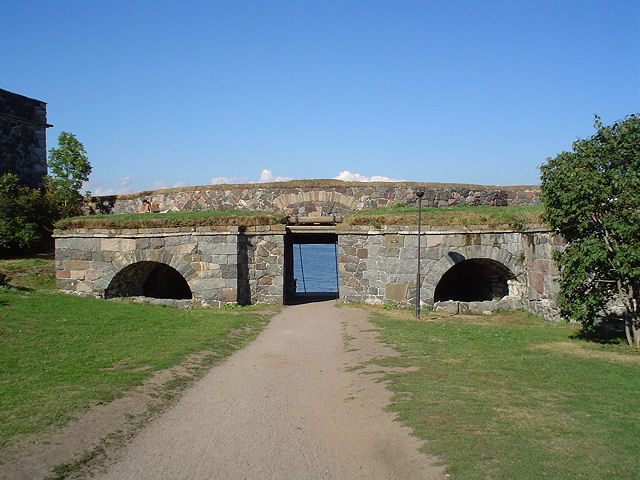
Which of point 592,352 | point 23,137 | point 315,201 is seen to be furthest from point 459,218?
point 23,137

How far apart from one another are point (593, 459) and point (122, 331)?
8741 mm

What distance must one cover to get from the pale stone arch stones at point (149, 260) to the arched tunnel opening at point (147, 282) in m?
0.16

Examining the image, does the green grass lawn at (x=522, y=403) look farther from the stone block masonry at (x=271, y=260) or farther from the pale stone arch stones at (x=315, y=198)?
the pale stone arch stones at (x=315, y=198)

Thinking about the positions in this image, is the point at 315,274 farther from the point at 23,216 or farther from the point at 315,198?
the point at 23,216

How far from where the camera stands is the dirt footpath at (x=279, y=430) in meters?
5.00

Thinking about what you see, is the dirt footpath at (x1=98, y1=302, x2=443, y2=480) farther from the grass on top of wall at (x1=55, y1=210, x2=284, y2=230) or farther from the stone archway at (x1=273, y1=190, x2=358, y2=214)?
the stone archway at (x1=273, y1=190, x2=358, y2=214)

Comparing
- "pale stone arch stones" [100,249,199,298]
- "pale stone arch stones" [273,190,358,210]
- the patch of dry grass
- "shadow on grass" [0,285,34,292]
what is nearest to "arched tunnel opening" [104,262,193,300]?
"pale stone arch stones" [100,249,199,298]

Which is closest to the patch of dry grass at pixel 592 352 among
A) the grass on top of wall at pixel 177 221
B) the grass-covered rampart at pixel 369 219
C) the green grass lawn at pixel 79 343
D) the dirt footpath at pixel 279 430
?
the dirt footpath at pixel 279 430

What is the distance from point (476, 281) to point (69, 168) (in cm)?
1623

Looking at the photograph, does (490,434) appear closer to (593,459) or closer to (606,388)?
(593,459)

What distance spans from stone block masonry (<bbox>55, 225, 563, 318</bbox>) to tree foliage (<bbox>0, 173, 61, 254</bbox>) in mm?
2051

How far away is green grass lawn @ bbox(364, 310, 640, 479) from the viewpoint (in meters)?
4.67

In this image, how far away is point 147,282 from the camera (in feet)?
60.2

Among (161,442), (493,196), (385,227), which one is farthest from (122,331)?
(493,196)
